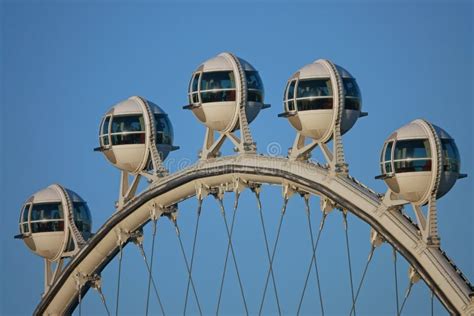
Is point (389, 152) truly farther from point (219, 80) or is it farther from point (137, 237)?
point (137, 237)

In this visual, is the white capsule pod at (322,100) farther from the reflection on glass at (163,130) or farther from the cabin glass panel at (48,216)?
the cabin glass panel at (48,216)

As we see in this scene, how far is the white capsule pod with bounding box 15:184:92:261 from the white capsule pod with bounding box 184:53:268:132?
15570 mm

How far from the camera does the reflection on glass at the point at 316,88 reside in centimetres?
8781

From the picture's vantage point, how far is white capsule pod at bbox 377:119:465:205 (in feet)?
275

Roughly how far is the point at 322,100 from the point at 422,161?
6131 mm

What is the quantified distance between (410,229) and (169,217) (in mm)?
17988

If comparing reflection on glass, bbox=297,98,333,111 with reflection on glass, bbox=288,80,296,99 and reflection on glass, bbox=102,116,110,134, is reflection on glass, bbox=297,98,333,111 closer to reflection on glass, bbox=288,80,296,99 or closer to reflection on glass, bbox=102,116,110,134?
reflection on glass, bbox=288,80,296,99

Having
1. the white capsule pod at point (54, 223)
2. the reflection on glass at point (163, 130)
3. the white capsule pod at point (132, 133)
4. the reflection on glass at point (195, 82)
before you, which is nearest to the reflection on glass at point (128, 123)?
the white capsule pod at point (132, 133)

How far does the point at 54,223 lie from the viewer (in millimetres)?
106688

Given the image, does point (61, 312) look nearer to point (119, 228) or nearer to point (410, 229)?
point (119, 228)

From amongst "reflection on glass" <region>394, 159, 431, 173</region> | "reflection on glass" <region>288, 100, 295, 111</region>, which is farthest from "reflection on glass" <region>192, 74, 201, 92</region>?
"reflection on glass" <region>394, 159, 431, 173</region>

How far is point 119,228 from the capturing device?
102 m

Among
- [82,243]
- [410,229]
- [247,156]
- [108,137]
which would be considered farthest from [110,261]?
[410,229]

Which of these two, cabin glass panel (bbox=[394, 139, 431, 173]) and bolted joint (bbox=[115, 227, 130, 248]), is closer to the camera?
cabin glass panel (bbox=[394, 139, 431, 173])
